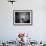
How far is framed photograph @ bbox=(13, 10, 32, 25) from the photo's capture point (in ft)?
16.1

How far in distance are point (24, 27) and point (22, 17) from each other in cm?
39

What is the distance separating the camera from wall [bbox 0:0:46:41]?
193 inches

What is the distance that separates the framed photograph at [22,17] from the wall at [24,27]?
12 centimetres

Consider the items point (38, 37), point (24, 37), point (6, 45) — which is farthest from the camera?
point (38, 37)

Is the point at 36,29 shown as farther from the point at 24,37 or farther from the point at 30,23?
the point at 24,37

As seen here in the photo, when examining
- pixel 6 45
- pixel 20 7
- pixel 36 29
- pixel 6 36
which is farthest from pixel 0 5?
pixel 6 45

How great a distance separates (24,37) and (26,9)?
2.34 meters

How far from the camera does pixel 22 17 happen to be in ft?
16.2

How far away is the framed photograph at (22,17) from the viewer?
4910mm

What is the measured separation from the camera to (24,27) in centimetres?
493

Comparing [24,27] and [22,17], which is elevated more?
[22,17]

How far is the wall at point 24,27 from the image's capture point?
16.1 feet

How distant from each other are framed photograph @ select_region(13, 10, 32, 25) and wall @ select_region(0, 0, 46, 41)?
0.38ft

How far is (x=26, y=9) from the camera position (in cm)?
490
